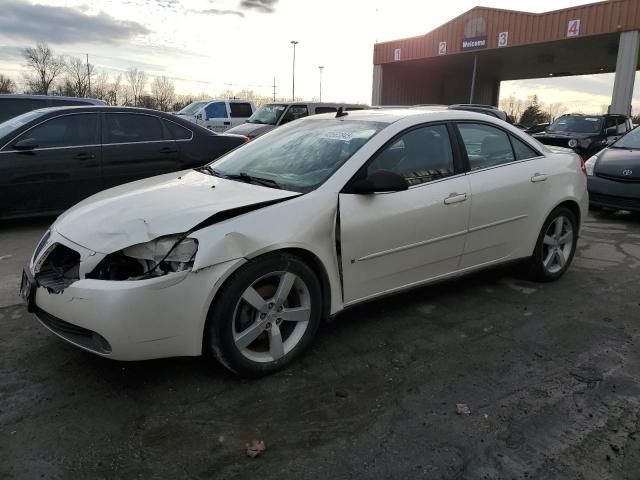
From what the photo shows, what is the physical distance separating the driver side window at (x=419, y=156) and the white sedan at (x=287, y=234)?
1 centimetres

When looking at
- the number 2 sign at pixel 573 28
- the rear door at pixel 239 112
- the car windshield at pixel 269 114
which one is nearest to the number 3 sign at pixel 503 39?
the number 2 sign at pixel 573 28

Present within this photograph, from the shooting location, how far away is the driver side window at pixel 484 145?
13.5 feet

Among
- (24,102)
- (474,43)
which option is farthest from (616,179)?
(474,43)

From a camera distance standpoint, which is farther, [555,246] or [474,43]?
[474,43]

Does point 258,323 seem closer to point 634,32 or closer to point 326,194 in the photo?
point 326,194

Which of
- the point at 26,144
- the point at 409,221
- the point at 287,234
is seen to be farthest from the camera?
the point at 26,144

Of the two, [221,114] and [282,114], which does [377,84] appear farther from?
[282,114]

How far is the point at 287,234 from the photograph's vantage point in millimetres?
2996

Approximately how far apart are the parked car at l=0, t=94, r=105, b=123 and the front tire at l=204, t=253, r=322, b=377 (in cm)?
747

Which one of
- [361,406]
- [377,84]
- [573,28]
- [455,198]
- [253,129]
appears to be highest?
[573,28]

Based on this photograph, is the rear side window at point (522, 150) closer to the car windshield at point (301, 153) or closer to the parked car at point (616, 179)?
the car windshield at point (301, 153)

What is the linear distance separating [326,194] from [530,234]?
7.13 feet

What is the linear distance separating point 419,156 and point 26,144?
5.04 metres

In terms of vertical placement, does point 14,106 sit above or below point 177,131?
above
